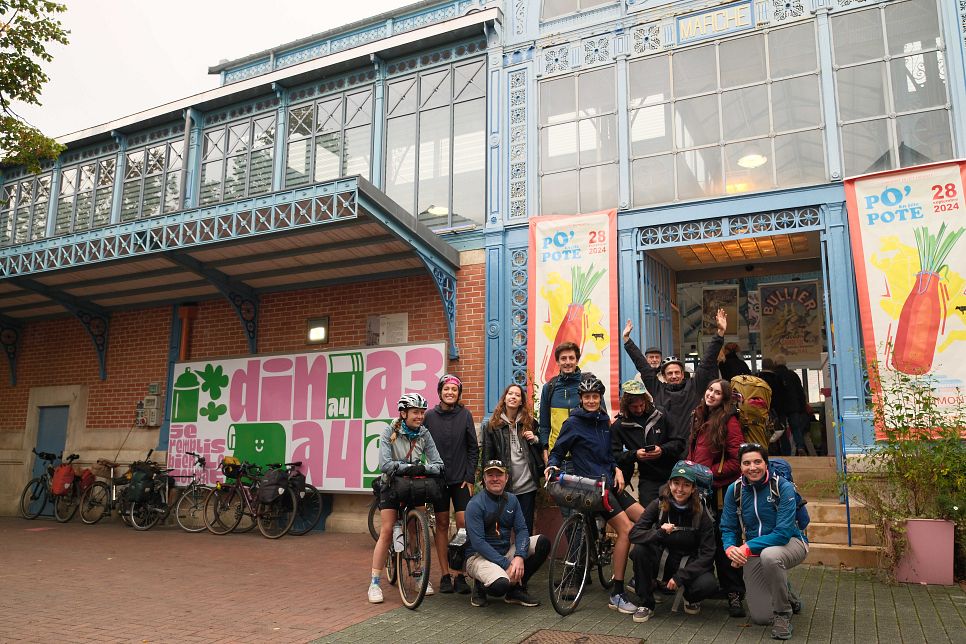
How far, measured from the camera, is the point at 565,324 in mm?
10156

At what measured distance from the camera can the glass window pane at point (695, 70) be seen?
10.1 meters

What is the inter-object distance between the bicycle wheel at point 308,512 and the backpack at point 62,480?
17.6 ft

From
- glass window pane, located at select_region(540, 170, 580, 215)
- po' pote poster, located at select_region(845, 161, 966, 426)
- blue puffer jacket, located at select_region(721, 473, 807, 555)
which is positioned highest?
glass window pane, located at select_region(540, 170, 580, 215)

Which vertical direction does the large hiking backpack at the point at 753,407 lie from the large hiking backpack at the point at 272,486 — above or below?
above

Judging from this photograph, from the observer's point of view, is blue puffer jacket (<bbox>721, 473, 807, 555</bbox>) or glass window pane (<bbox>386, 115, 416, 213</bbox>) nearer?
blue puffer jacket (<bbox>721, 473, 807, 555</bbox>)

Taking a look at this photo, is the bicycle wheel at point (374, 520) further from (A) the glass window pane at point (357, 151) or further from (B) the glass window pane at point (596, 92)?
(B) the glass window pane at point (596, 92)

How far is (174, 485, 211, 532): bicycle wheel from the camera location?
1160 cm

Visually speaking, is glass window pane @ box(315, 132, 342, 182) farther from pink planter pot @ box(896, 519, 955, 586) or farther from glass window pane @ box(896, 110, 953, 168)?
pink planter pot @ box(896, 519, 955, 586)

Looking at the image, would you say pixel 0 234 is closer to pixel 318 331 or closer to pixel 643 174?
pixel 318 331

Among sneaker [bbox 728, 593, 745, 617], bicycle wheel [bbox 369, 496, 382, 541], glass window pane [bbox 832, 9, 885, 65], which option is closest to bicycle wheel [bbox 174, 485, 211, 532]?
bicycle wheel [bbox 369, 496, 382, 541]

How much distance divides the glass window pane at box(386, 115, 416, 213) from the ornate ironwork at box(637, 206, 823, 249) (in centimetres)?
402

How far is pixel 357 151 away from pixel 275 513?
6.25 m

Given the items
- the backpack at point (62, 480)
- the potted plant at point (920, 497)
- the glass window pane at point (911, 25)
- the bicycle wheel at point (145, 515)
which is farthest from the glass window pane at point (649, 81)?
the backpack at point (62, 480)

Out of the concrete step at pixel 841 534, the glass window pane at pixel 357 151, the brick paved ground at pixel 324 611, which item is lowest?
the brick paved ground at pixel 324 611
